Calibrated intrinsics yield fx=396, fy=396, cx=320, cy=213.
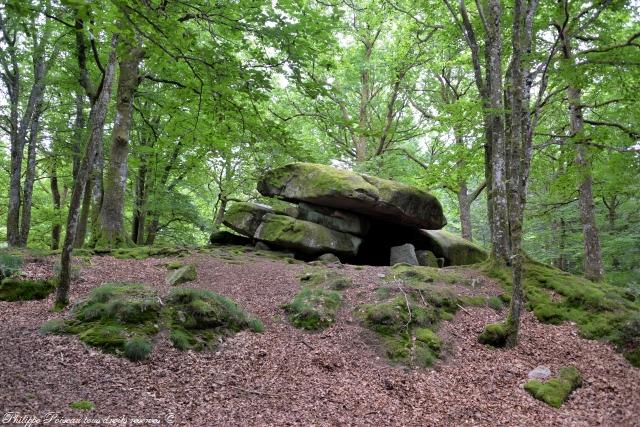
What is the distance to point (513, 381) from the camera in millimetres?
6016

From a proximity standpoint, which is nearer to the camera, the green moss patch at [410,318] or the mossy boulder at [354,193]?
the green moss patch at [410,318]

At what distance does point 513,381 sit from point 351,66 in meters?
16.5

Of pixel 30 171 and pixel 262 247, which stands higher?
pixel 30 171

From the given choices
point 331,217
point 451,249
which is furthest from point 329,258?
point 451,249

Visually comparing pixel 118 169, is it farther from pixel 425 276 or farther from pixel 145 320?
pixel 425 276

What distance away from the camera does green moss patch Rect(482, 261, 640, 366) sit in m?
7.11

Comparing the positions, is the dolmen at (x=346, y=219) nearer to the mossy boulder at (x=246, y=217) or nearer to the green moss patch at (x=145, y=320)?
the mossy boulder at (x=246, y=217)

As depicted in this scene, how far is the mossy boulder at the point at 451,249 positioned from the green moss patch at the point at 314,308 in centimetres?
768

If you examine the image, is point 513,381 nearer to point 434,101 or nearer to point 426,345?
point 426,345

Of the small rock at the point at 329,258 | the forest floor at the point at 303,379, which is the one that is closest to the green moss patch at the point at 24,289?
the forest floor at the point at 303,379

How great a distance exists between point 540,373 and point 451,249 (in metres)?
9.02

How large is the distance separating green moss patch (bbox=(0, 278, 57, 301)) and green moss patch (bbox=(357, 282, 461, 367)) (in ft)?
18.8

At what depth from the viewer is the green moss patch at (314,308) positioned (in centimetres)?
730

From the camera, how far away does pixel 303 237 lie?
42.6 ft
